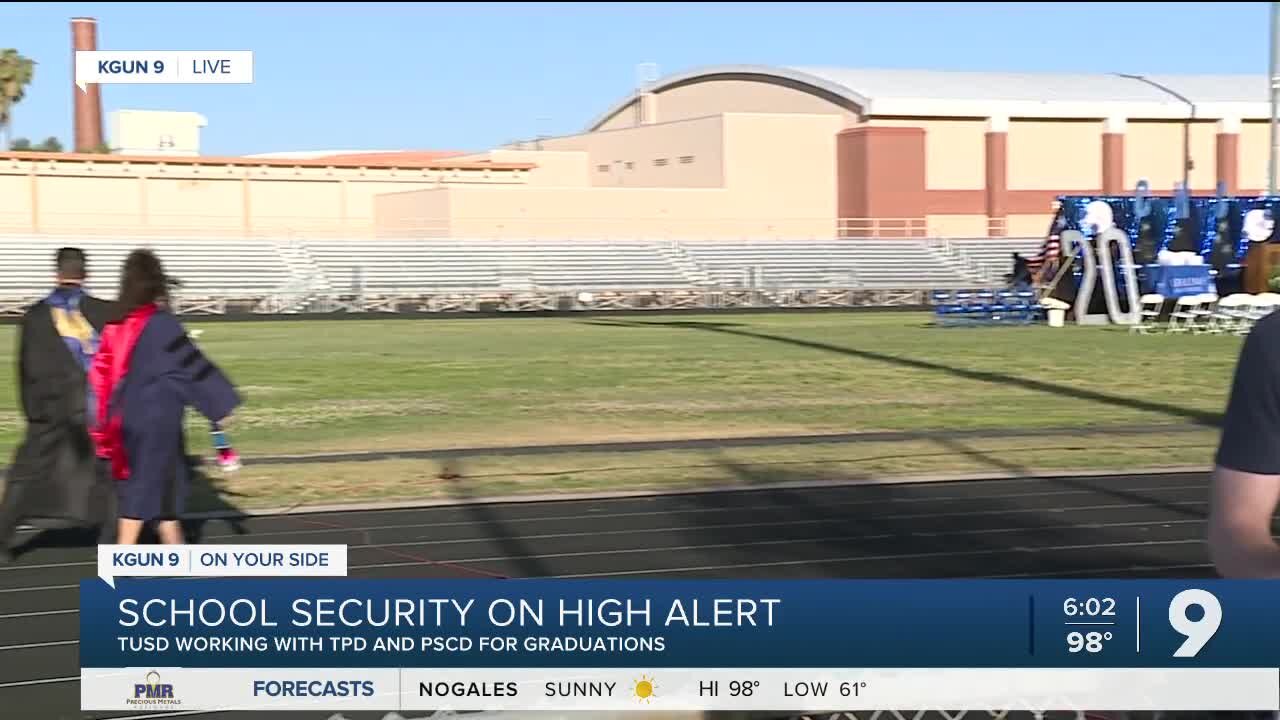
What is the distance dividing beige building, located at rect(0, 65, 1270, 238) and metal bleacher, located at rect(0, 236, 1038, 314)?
12.9ft

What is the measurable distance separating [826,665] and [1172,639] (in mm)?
627

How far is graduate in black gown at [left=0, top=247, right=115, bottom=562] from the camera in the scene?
26.6 ft

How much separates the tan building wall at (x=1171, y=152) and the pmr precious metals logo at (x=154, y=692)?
64.7m

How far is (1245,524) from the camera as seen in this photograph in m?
2.80

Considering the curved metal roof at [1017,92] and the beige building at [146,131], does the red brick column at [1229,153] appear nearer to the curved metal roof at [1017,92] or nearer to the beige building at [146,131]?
the curved metal roof at [1017,92]

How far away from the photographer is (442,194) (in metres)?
53.3

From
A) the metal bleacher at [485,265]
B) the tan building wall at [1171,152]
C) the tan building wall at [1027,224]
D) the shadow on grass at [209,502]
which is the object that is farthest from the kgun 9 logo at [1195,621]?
the tan building wall at [1171,152]

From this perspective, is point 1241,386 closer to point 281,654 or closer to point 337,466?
point 281,654

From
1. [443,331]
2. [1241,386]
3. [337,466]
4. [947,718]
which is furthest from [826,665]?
[443,331]

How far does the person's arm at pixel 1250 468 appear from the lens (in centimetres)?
266

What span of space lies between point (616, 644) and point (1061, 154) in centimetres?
6320

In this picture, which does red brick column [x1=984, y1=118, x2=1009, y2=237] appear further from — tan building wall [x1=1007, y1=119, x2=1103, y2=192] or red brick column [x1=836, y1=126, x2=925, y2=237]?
red brick column [x1=836, y1=126, x2=925, y2=237]

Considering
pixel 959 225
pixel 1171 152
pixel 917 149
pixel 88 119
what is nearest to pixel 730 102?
Result: pixel 917 149

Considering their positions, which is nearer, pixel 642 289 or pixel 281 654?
pixel 281 654
